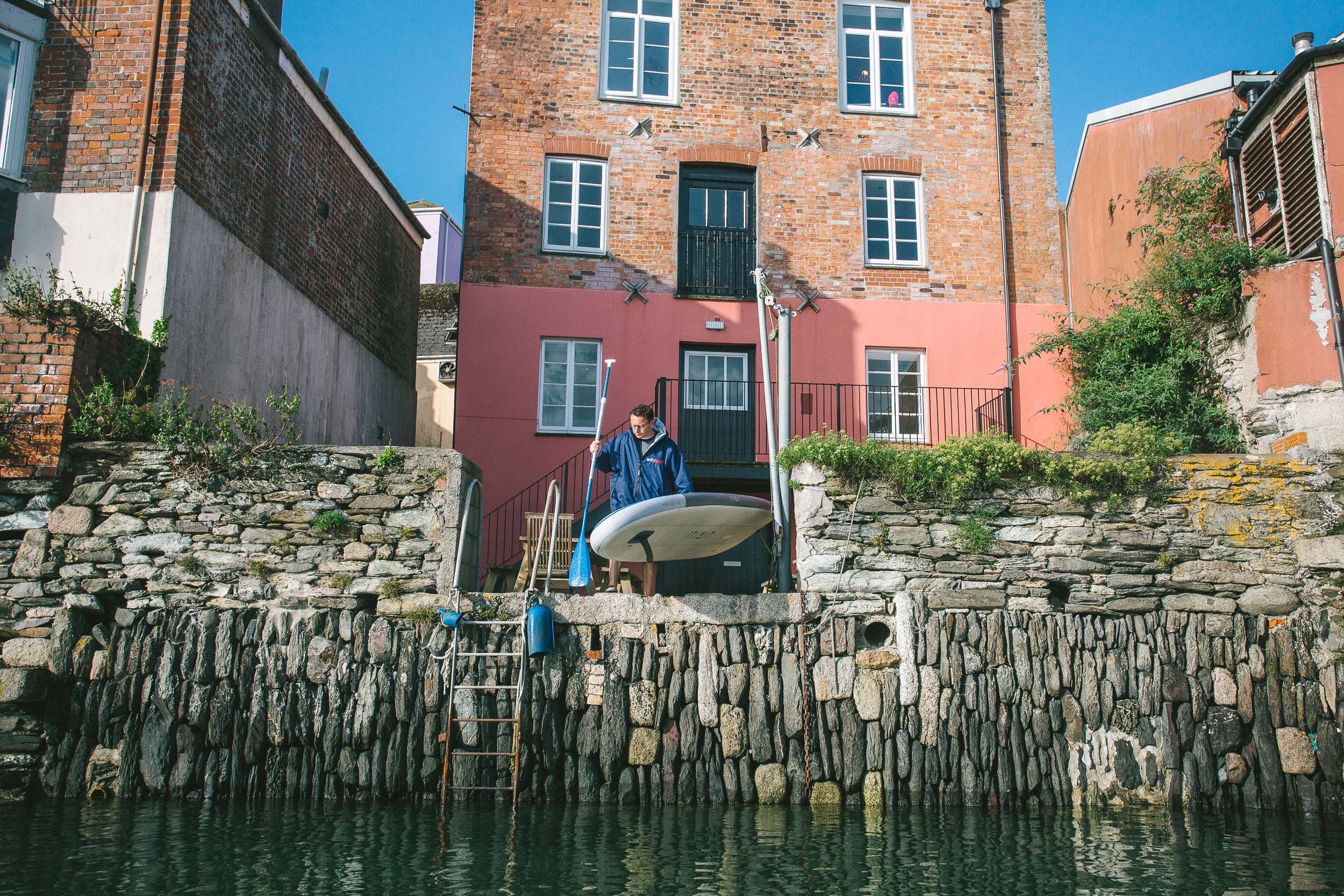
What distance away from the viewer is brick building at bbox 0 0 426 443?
33.5ft

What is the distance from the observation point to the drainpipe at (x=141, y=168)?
10.0 m

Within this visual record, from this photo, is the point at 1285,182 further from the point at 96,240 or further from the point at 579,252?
the point at 96,240

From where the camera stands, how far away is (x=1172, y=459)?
9453 mm

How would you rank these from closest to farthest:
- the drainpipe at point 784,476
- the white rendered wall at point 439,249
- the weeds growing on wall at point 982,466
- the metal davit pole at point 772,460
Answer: the weeds growing on wall at point 982,466, the drainpipe at point 784,476, the metal davit pole at point 772,460, the white rendered wall at point 439,249

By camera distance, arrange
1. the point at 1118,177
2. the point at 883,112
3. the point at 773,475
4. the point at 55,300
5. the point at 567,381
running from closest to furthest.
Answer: the point at 55,300, the point at 773,475, the point at 1118,177, the point at 567,381, the point at 883,112

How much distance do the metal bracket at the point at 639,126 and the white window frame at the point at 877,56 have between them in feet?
9.49

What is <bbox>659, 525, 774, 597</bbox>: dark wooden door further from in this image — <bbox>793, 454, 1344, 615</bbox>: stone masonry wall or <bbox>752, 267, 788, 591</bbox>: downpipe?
<bbox>793, 454, 1344, 615</bbox>: stone masonry wall

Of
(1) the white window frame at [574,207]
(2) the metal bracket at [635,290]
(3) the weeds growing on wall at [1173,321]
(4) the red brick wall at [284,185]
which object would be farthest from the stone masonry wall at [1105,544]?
(4) the red brick wall at [284,185]

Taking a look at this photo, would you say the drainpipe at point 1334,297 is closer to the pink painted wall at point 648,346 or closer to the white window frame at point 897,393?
the pink painted wall at point 648,346

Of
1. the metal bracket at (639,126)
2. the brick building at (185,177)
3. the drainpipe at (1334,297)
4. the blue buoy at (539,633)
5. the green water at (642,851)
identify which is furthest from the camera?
the metal bracket at (639,126)

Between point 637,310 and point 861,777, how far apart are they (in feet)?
26.1

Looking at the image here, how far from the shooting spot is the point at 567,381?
47.6ft

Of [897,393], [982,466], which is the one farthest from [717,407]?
[982,466]

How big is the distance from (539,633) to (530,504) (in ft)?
17.3
